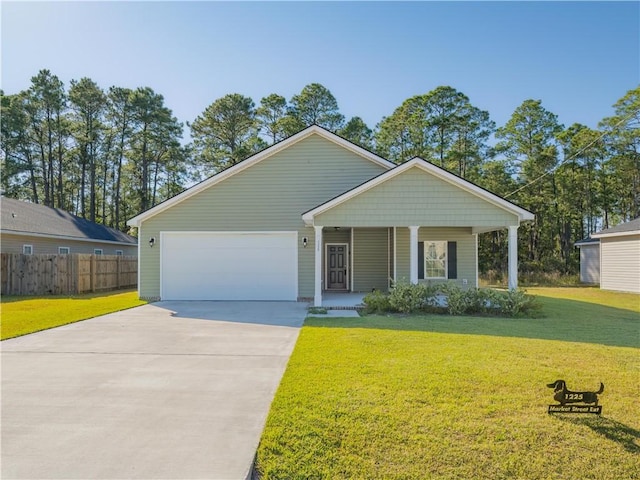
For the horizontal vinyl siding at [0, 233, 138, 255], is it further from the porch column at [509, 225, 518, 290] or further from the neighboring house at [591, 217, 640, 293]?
the neighboring house at [591, 217, 640, 293]

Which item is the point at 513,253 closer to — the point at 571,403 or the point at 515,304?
the point at 515,304

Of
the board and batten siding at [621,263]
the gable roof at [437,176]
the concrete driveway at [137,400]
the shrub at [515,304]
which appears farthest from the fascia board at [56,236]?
the board and batten siding at [621,263]

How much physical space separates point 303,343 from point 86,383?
332cm

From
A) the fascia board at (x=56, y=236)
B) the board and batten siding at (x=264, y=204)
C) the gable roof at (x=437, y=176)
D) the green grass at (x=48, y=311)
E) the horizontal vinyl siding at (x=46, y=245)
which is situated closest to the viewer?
the green grass at (x=48, y=311)

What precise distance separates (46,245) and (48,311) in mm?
10591

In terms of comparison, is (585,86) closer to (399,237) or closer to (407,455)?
(399,237)

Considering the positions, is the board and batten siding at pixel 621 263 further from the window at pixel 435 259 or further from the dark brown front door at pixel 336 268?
the dark brown front door at pixel 336 268

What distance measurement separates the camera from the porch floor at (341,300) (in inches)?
448

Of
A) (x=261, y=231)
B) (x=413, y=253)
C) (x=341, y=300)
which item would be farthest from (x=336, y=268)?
(x=413, y=253)

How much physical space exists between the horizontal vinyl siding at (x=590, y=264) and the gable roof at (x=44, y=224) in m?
29.4

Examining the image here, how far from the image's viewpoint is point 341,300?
Answer: 41.5ft

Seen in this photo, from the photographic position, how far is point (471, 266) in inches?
579

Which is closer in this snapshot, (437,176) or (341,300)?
(437,176)

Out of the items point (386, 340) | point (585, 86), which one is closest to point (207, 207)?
point (386, 340)
